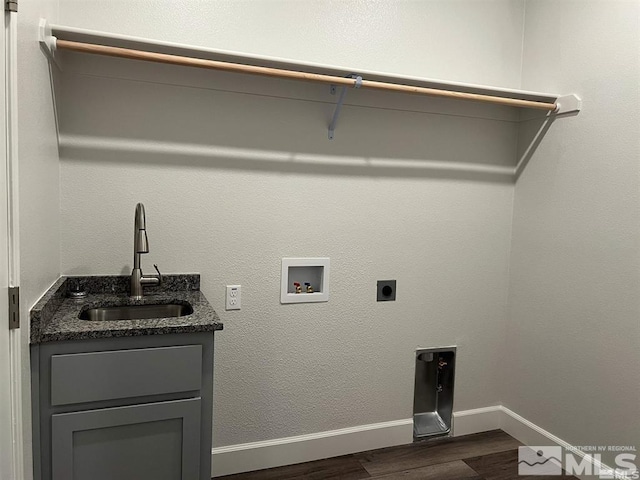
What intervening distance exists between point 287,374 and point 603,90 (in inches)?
76.9

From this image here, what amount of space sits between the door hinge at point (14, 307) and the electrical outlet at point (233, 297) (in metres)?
0.97

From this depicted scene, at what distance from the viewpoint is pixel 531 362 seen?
2.55 metres

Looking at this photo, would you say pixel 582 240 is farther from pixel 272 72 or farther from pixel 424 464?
pixel 272 72

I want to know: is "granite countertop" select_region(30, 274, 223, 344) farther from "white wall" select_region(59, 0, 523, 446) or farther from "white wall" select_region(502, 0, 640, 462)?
"white wall" select_region(502, 0, 640, 462)

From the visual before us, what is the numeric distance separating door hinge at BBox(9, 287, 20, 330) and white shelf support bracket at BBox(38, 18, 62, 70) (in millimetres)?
803

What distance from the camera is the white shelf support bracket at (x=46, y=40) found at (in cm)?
152

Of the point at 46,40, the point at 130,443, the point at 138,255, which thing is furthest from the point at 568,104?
the point at 130,443

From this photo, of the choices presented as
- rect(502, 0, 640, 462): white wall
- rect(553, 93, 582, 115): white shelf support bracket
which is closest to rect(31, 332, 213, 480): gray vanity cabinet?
rect(502, 0, 640, 462): white wall

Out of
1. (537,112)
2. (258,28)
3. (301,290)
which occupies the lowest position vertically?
(301,290)

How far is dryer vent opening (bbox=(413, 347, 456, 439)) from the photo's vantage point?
103 inches

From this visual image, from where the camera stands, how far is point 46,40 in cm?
156

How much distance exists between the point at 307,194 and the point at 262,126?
0.37 metres

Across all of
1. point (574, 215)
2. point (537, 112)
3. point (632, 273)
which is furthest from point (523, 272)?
point (537, 112)

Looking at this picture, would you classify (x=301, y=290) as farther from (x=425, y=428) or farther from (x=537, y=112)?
(x=537, y=112)
